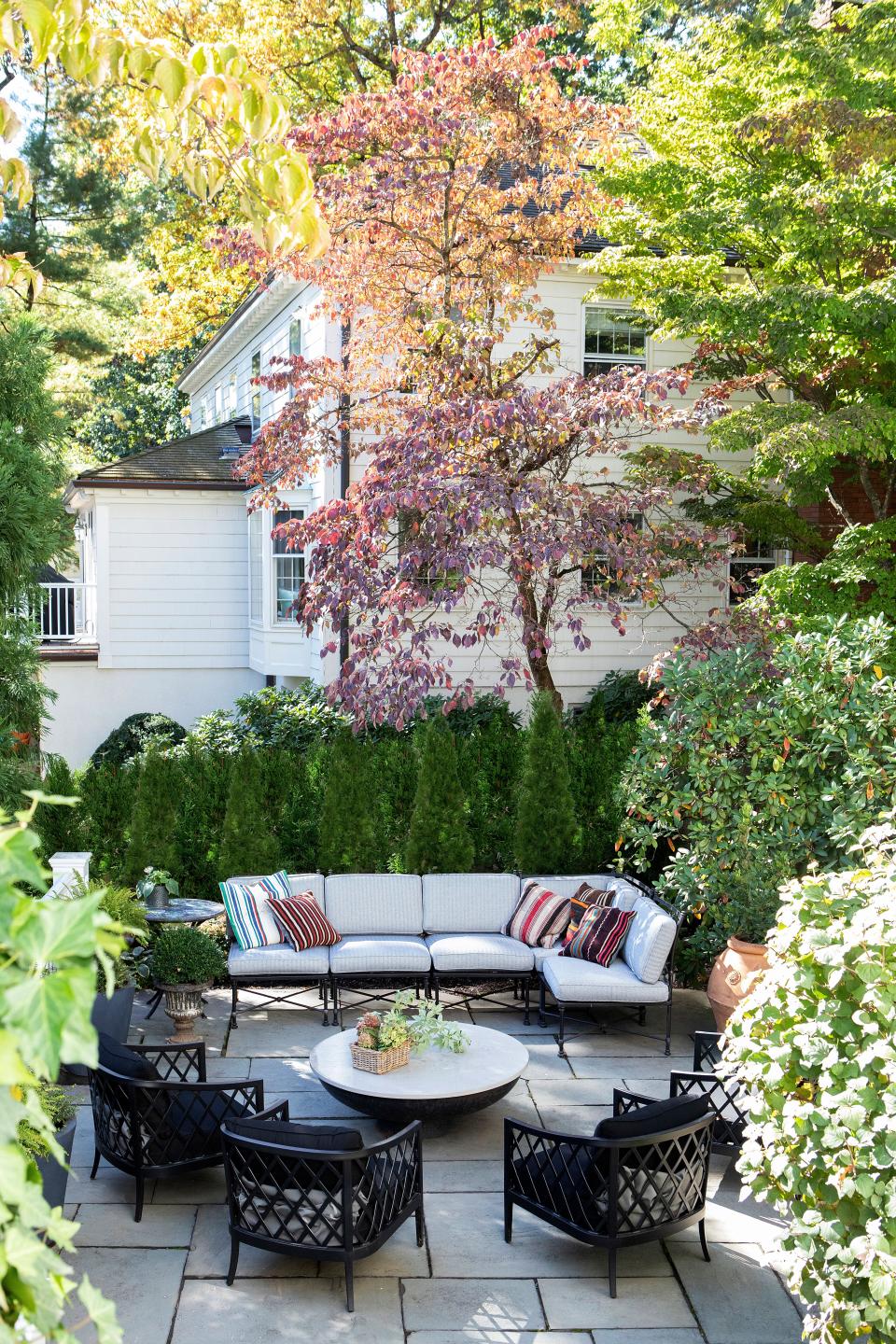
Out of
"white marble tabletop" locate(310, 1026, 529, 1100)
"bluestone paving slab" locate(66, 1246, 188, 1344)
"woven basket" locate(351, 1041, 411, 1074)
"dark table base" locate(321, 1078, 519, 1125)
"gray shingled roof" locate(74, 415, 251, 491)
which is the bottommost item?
"bluestone paving slab" locate(66, 1246, 188, 1344)

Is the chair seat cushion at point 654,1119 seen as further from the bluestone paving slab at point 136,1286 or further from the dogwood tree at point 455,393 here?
the dogwood tree at point 455,393

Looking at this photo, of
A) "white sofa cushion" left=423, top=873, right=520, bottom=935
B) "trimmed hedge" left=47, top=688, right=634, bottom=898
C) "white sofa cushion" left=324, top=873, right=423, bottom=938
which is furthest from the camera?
"trimmed hedge" left=47, top=688, right=634, bottom=898

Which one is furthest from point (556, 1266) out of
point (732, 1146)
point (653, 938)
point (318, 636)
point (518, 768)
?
point (318, 636)


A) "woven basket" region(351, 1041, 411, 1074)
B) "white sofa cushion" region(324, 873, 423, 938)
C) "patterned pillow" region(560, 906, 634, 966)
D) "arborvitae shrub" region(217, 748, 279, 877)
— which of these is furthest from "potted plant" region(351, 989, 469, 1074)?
"arborvitae shrub" region(217, 748, 279, 877)

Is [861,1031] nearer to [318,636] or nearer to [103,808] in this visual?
[103,808]

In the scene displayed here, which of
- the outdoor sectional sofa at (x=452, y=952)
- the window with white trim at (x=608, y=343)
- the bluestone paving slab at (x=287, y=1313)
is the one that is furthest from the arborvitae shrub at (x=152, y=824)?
the window with white trim at (x=608, y=343)

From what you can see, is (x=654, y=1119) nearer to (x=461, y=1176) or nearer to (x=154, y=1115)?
(x=461, y=1176)

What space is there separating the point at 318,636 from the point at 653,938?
7717 mm

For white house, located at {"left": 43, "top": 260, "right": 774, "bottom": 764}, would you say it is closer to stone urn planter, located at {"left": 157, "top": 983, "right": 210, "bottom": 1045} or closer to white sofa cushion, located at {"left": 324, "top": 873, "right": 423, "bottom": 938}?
white sofa cushion, located at {"left": 324, "top": 873, "right": 423, "bottom": 938}

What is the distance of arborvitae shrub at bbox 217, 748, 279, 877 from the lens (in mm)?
10750

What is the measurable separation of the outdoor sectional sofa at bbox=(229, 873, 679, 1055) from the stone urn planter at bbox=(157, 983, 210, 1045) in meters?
0.41

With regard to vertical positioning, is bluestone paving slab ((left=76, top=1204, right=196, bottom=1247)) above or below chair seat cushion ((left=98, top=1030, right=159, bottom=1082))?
below

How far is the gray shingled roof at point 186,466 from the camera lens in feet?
60.4

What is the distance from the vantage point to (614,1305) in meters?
5.39
